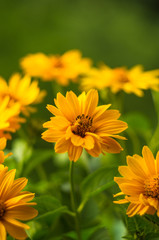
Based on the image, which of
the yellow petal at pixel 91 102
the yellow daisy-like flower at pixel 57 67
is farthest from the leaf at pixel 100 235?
the yellow daisy-like flower at pixel 57 67

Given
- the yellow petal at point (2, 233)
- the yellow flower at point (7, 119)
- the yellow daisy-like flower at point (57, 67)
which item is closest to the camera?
the yellow petal at point (2, 233)

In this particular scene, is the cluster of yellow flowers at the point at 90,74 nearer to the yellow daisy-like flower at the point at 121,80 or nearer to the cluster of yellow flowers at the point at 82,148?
the yellow daisy-like flower at the point at 121,80

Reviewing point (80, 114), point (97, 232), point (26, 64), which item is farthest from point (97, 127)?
point (26, 64)

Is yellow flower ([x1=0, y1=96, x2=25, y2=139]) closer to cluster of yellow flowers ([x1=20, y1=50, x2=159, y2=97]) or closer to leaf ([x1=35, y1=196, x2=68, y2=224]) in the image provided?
leaf ([x1=35, y1=196, x2=68, y2=224])

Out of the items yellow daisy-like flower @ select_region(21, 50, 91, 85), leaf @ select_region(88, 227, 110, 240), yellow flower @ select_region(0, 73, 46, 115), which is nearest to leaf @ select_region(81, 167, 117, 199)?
leaf @ select_region(88, 227, 110, 240)

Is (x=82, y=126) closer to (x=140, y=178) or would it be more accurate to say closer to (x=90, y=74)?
(x=140, y=178)

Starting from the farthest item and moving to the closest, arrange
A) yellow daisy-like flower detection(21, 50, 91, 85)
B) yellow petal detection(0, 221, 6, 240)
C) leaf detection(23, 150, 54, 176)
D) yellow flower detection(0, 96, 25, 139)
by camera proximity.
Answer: yellow daisy-like flower detection(21, 50, 91, 85) → leaf detection(23, 150, 54, 176) → yellow flower detection(0, 96, 25, 139) → yellow petal detection(0, 221, 6, 240)
